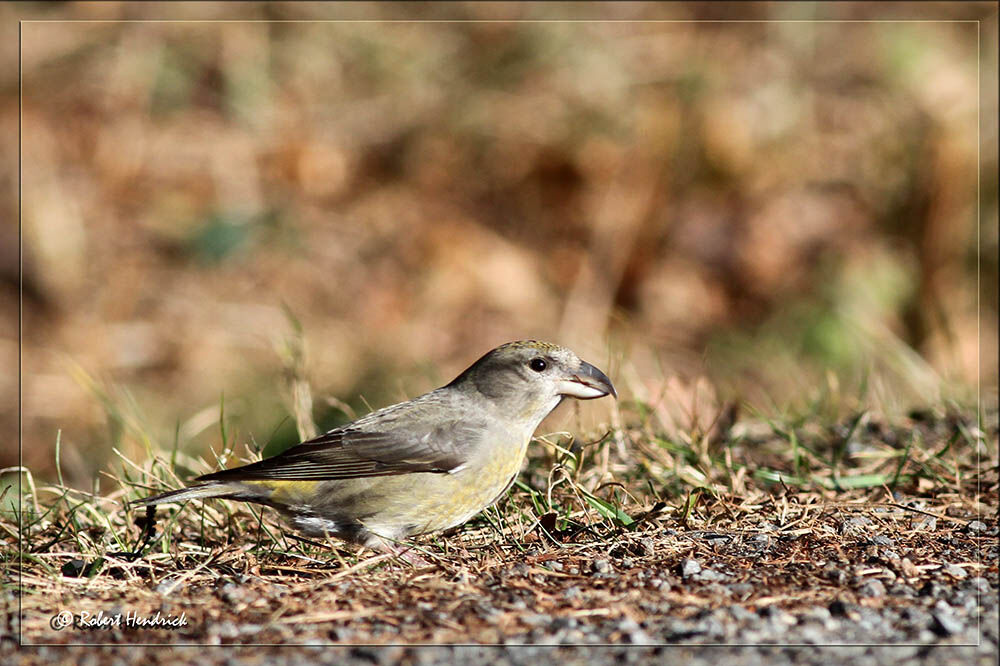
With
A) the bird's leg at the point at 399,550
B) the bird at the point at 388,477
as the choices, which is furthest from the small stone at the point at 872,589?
the bird's leg at the point at 399,550

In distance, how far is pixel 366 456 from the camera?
14.7 feet

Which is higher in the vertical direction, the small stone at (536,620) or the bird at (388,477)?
the bird at (388,477)

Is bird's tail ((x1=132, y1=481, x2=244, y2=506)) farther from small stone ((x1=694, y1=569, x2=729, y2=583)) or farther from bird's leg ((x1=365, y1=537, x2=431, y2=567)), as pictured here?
small stone ((x1=694, y1=569, x2=729, y2=583))

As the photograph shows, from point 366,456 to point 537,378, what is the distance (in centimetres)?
78

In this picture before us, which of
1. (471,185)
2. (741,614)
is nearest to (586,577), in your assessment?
(741,614)

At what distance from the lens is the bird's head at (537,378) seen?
4699 millimetres

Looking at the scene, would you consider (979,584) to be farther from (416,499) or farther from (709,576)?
(416,499)

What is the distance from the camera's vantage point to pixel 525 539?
432 cm

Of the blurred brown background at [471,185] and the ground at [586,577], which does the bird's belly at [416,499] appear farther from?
the blurred brown background at [471,185]

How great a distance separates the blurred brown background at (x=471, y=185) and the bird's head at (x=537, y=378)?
15.2ft
